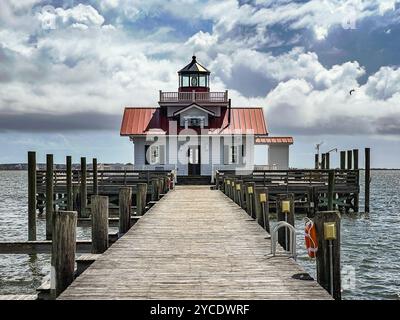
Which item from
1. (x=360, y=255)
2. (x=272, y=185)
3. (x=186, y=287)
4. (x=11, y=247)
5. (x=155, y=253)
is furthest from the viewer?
(x=272, y=185)

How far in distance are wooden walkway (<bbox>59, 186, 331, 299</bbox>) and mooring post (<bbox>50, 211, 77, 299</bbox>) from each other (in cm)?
25

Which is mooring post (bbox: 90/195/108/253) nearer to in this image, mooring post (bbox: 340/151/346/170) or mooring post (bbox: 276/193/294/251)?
mooring post (bbox: 276/193/294/251)

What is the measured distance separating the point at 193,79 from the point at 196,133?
16.5 feet

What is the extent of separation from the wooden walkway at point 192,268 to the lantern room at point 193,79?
32052 millimetres

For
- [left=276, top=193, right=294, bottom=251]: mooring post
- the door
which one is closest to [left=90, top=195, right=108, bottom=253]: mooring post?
[left=276, top=193, right=294, bottom=251]: mooring post

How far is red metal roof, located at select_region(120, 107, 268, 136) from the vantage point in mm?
43062

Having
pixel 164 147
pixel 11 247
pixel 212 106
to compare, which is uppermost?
pixel 212 106

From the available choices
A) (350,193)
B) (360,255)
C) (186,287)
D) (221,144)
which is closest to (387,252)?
(360,255)

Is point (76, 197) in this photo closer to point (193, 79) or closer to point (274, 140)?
point (193, 79)

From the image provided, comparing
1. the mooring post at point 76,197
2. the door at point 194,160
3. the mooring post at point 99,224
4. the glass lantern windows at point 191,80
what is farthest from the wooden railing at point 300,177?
the mooring post at point 99,224

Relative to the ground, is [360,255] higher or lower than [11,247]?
lower

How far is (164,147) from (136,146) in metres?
2.02
